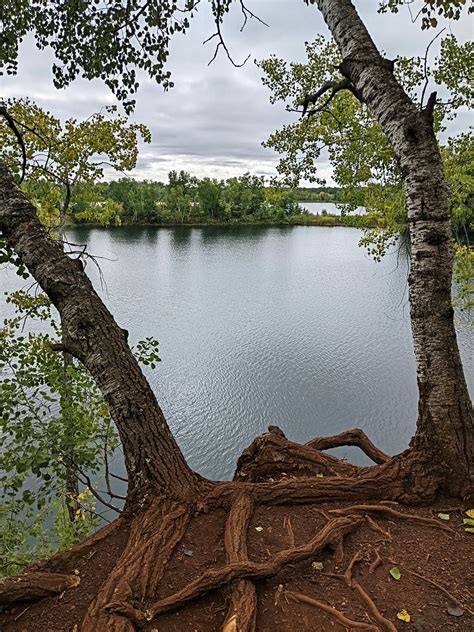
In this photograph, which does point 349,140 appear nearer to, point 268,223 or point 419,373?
point 419,373

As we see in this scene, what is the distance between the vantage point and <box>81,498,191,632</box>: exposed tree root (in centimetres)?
185

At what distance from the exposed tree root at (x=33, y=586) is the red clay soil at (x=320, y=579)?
3cm

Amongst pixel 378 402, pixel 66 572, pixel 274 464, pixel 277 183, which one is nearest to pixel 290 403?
pixel 378 402

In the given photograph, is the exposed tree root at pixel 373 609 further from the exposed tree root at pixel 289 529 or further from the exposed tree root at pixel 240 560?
the exposed tree root at pixel 240 560

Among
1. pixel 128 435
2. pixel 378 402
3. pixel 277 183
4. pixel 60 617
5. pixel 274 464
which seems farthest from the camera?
pixel 378 402

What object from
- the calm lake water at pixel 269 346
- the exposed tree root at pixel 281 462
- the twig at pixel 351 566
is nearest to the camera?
the twig at pixel 351 566

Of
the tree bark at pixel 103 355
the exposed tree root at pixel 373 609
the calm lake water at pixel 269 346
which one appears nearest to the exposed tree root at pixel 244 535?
the exposed tree root at pixel 373 609

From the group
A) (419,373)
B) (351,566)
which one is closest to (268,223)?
(419,373)

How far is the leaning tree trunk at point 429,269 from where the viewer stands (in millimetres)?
2561

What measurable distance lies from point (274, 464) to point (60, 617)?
6.27ft

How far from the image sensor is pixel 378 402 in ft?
35.6

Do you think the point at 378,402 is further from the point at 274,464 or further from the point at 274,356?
the point at 274,464

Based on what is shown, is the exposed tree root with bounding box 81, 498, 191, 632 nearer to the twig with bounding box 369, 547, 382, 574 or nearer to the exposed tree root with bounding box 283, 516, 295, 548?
the exposed tree root with bounding box 283, 516, 295, 548

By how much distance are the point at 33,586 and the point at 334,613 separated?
53.5 inches
